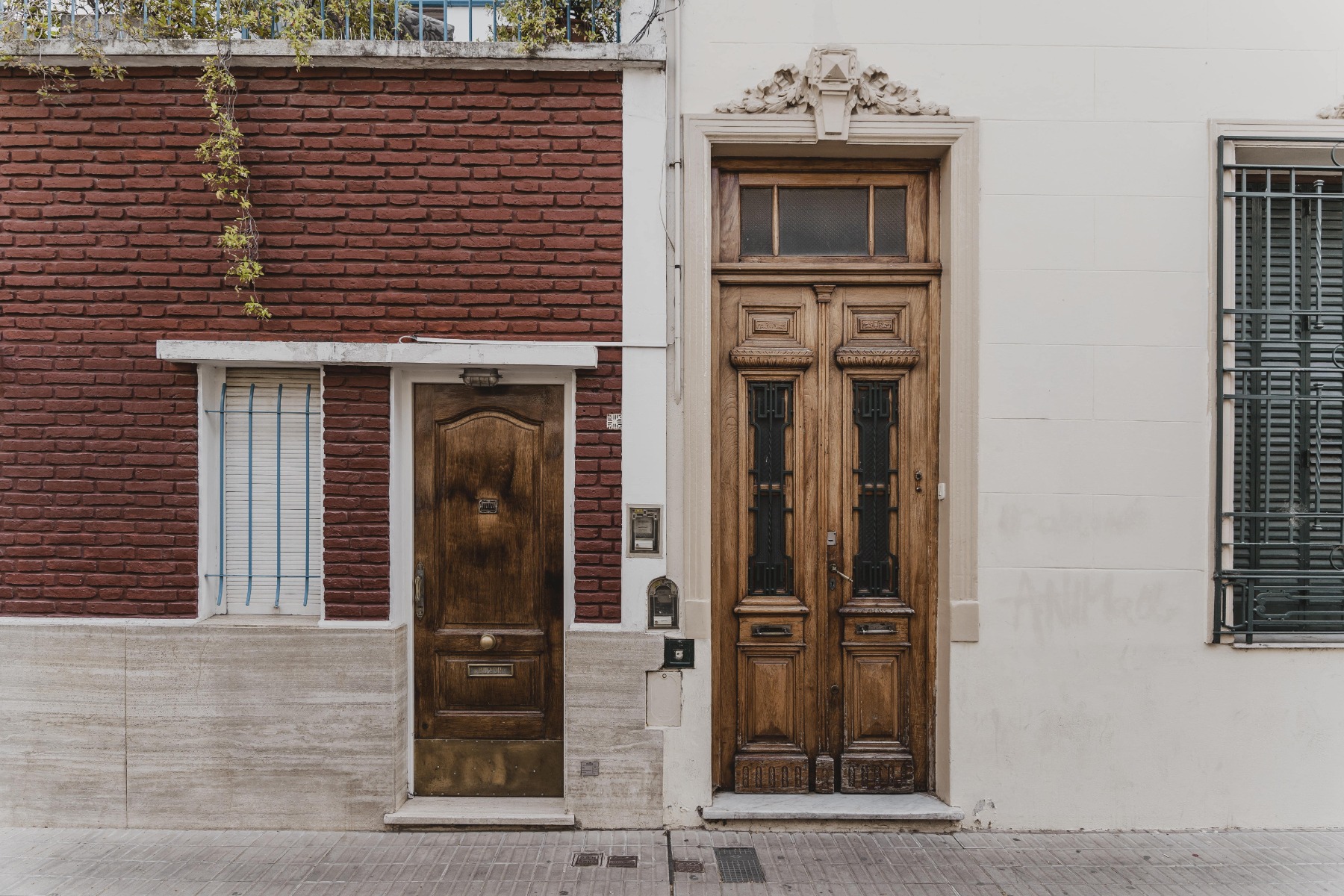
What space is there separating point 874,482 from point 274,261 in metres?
3.83

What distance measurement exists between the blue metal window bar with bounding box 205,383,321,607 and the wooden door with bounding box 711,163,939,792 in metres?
2.50

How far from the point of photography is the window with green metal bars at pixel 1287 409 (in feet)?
16.5

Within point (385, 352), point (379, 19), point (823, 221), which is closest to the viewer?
point (385, 352)

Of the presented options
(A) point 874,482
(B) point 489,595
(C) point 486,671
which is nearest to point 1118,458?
(A) point 874,482

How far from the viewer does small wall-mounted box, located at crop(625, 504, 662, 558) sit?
4852mm

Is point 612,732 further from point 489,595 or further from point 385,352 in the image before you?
point 385,352

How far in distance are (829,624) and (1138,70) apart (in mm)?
3814

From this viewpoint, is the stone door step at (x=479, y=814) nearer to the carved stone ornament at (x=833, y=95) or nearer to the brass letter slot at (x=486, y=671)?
the brass letter slot at (x=486, y=671)

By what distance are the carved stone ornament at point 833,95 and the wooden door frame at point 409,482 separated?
196 centimetres

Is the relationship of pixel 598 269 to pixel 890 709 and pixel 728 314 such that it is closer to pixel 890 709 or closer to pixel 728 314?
pixel 728 314

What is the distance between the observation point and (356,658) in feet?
15.8

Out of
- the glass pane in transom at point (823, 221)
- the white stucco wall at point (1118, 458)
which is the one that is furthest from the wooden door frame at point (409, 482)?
the white stucco wall at point (1118, 458)

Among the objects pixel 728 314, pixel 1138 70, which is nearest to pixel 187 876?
pixel 728 314

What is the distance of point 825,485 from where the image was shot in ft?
16.7
